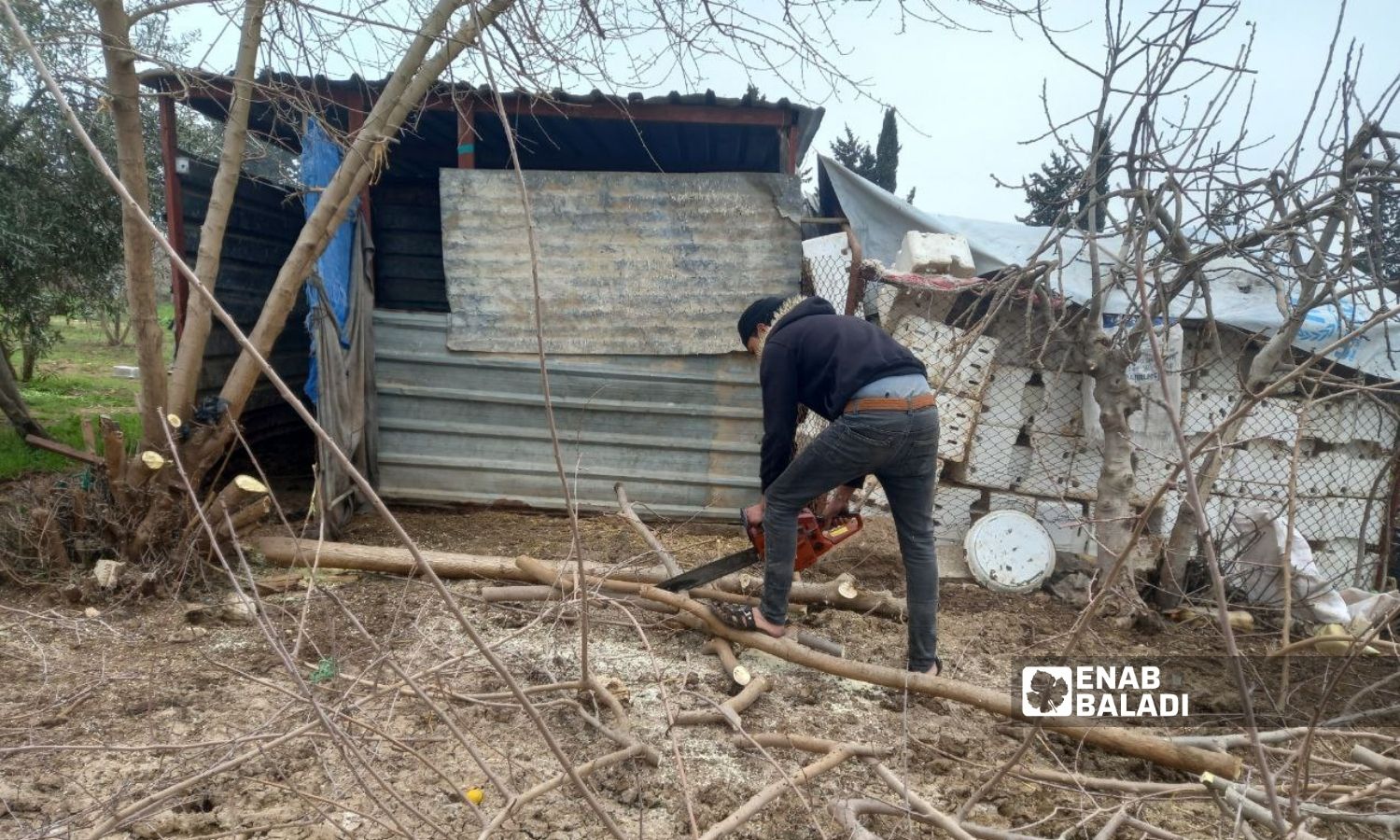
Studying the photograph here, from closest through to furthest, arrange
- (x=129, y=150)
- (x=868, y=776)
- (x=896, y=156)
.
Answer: (x=868, y=776), (x=129, y=150), (x=896, y=156)

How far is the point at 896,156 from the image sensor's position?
20516 millimetres

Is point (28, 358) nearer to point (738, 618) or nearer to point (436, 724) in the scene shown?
point (436, 724)

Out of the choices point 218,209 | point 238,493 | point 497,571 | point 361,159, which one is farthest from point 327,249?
point 497,571

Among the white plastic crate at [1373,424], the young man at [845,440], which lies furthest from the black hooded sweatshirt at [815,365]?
the white plastic crate at [1373,424]

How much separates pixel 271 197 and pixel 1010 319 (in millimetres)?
6524

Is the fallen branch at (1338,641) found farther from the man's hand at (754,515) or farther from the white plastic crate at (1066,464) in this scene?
the white plastic crate at (1066,464)

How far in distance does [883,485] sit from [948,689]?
895 millimetres

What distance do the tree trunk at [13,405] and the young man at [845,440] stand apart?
6737 mm

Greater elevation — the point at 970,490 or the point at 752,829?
the point at 970,490

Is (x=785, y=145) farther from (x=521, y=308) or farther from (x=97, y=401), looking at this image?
(x=97, y=401)

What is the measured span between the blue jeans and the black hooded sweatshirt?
124 millimetres

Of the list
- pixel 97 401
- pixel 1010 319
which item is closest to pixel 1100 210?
pixel 1010 319

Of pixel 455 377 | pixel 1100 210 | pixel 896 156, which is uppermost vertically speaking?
pixel 896 156

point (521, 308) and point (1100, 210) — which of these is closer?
point (1100, 210)
